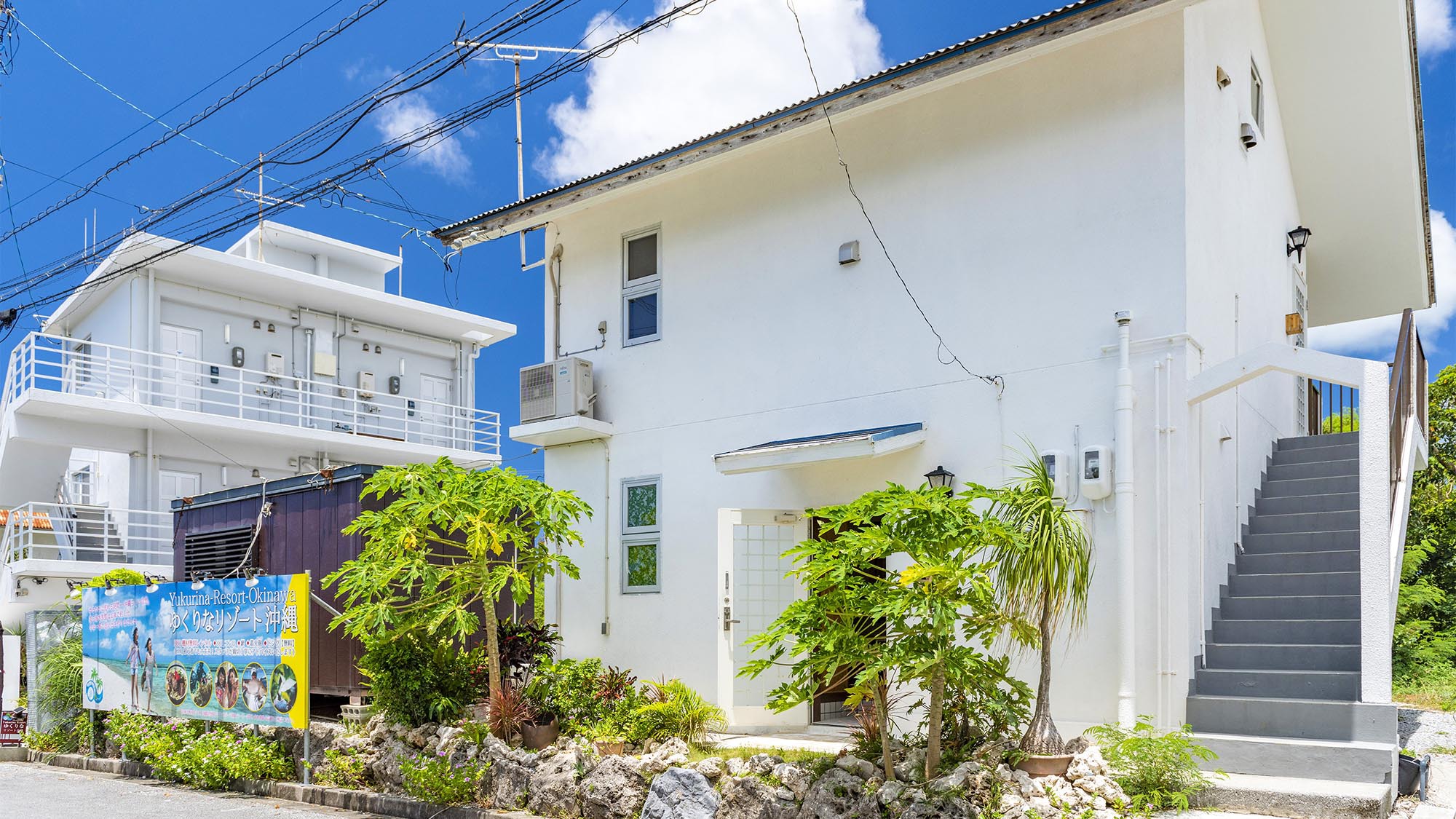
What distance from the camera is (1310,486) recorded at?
39.6 feet

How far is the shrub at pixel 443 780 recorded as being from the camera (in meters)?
9.28

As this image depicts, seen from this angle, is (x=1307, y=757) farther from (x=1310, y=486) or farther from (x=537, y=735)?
(x=537, y=735)

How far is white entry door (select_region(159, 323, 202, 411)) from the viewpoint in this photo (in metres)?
22.6

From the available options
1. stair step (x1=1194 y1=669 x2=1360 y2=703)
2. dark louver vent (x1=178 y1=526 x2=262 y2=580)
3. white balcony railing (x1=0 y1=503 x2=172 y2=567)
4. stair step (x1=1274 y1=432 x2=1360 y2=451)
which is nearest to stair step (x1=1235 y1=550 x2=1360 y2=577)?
stair step (x1=1194 y1=669 x2=1360 y2=703)

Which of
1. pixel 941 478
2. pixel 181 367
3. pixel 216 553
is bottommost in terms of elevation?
pixel 216 553

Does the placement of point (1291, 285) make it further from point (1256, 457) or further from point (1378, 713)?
point (1378, 713)

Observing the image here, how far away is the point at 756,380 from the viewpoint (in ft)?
37.8

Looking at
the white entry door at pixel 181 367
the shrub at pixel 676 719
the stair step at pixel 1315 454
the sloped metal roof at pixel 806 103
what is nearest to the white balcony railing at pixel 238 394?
the white entry door at pixel 181 367

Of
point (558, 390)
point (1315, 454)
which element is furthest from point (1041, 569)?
point (1315, 454)

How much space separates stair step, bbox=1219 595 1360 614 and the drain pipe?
182cm

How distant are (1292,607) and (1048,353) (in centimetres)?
315

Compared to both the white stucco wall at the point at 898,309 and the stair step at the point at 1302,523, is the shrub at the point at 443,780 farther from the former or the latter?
the stair step at the point at 1302,523

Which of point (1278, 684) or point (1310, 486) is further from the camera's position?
point (1310, 486)

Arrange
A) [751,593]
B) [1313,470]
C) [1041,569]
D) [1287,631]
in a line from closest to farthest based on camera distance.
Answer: [1041,569]
[1287,631]
[751,593]
[1313,470]
